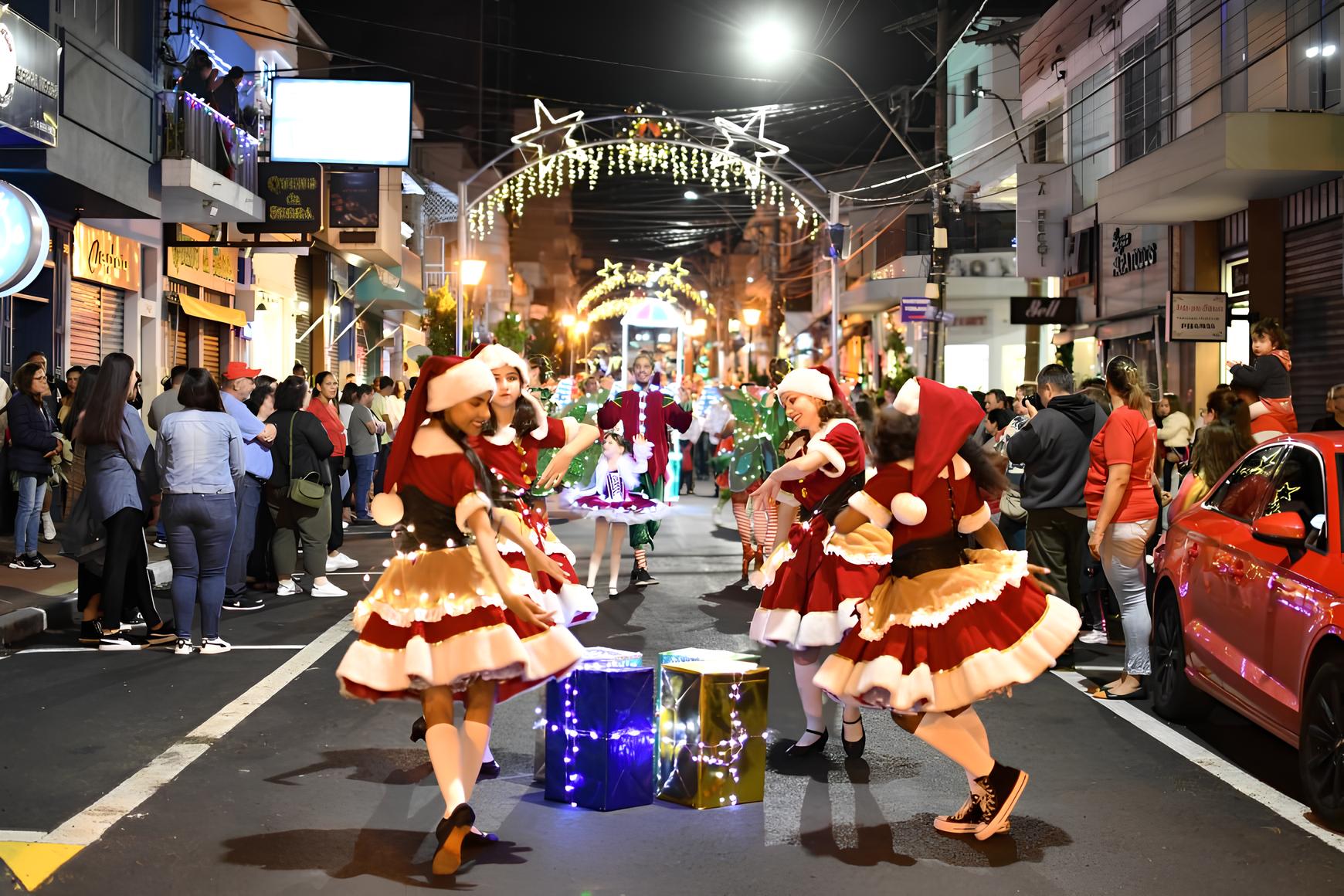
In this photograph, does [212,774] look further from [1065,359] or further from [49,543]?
[1065,359]

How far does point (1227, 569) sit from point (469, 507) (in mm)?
3996

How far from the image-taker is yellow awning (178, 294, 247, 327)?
24.9 meters

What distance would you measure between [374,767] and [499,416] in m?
1.96

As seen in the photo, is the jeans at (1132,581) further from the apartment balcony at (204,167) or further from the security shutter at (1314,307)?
the apartment balcony at (204,167)

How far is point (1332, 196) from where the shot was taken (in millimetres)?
18656

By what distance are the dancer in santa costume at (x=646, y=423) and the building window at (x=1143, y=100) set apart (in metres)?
12.8

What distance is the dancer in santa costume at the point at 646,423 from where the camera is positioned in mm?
13344

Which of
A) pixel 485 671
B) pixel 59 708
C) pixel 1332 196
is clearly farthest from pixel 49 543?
pixel 1332 196

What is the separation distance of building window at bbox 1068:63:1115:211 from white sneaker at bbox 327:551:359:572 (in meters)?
17.8

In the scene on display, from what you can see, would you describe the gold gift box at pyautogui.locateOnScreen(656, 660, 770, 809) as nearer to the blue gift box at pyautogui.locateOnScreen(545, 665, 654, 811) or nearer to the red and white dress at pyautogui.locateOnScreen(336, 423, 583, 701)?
the blue gift box at pyautogui.locateOnScreen(545, 665, 654, 811)

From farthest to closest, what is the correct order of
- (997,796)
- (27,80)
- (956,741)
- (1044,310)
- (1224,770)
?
1. (1044,310)
2. (27,80)
3. (1224,770)
4. (997,796)
5. (956,741)

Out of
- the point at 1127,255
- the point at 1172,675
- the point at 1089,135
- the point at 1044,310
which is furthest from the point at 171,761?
the point at 1089,135

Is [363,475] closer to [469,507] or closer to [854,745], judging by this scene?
[854,745]

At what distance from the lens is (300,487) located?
12.6 metres
